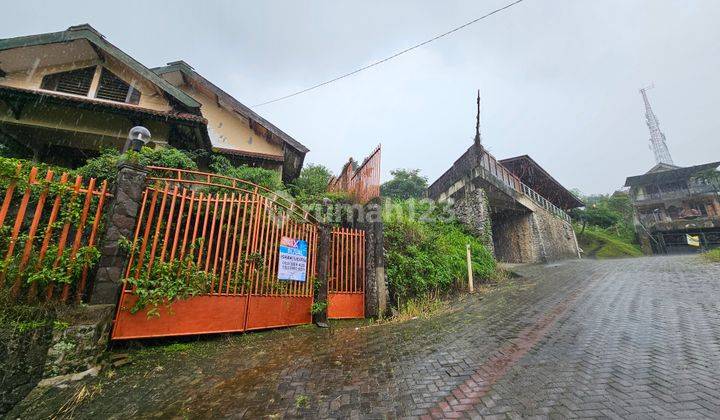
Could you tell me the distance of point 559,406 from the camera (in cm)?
218

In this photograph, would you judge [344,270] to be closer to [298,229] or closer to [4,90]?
[298,229]

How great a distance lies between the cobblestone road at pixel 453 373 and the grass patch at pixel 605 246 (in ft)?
72.4

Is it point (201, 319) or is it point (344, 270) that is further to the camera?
point (344, 270)

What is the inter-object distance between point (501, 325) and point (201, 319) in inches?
180

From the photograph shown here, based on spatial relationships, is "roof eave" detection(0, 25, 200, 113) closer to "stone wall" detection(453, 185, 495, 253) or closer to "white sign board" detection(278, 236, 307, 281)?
"white sign board" detection(278, 236, 307, 281)

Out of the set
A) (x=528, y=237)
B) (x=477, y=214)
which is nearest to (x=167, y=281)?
(x=477, y=214)

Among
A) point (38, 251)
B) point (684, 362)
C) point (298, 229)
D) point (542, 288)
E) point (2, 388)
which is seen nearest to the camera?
point (2, 388)

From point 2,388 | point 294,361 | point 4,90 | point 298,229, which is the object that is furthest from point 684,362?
point 4,90

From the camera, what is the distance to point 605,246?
23844 millimetres

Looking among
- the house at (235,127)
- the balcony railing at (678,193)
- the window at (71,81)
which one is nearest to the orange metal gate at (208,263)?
the house at (235,127)

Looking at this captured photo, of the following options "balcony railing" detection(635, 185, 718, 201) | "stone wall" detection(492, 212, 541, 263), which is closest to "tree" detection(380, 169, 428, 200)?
"stone wall" detection(492, 212, 541, 263)

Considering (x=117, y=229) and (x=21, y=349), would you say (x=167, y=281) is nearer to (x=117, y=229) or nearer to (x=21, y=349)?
(x=117, y=229)

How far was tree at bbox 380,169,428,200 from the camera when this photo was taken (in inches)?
959

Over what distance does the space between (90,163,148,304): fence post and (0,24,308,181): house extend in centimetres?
443
